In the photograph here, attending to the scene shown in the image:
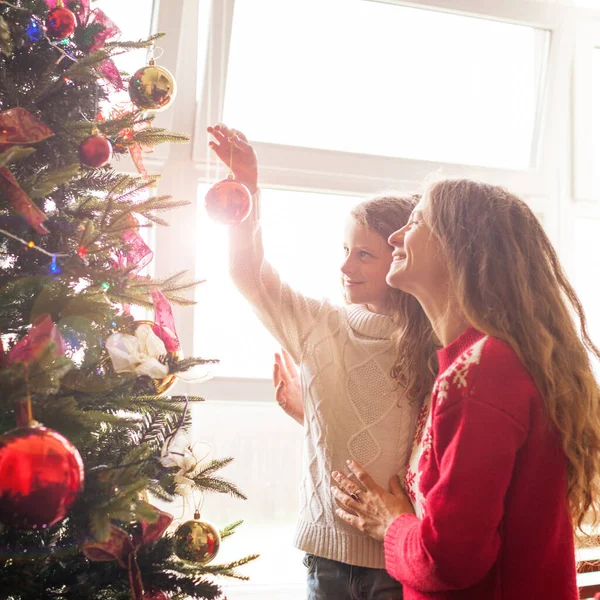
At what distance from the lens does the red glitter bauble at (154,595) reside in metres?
1.13

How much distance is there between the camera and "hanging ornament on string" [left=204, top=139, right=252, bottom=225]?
1.33 m

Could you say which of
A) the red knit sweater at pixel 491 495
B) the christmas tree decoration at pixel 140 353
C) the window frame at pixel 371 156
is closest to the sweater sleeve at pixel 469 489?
the red knit sweater at pixel 491 495

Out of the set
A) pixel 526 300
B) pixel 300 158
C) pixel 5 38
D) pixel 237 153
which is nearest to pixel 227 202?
pixel 237 153

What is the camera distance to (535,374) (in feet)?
3.74

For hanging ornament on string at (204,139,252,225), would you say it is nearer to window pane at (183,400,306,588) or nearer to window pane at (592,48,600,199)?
window pane at (183,400,306,588)

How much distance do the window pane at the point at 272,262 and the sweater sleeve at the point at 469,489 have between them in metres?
1.10

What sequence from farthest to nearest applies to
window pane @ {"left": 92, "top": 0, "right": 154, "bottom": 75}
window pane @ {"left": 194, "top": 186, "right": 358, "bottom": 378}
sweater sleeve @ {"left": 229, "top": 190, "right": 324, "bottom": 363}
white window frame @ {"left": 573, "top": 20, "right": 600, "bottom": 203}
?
white window frame @ {"left": 573, "top": 20, "right": 600, "bottom": 203}, window pane @ {"left": 194, "top": 186, "right": 358, "bottom": 378}, window pane @ {"left": 92, "top": 0, "right": 154, "bottom": 75}, sweater sleeve @ {"left": 229, "top": 190, "right": 324, "bottom": 363}

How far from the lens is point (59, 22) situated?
1175mm

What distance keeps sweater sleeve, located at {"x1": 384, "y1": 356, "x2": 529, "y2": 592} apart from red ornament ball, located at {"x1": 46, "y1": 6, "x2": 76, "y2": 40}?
2.86 ft

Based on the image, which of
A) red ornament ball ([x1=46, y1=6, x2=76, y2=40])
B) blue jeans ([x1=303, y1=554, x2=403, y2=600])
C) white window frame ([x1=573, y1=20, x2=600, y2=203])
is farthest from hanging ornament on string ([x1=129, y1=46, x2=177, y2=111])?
white window frame ([x1=573, y1=20, x2=600, y2=203])

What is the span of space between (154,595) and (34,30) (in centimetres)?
94

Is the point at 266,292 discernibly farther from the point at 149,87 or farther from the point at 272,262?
the point at 272,262

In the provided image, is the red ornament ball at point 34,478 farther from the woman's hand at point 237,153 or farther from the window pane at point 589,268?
the window pane at point 589,268

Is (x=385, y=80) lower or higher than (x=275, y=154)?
higher
